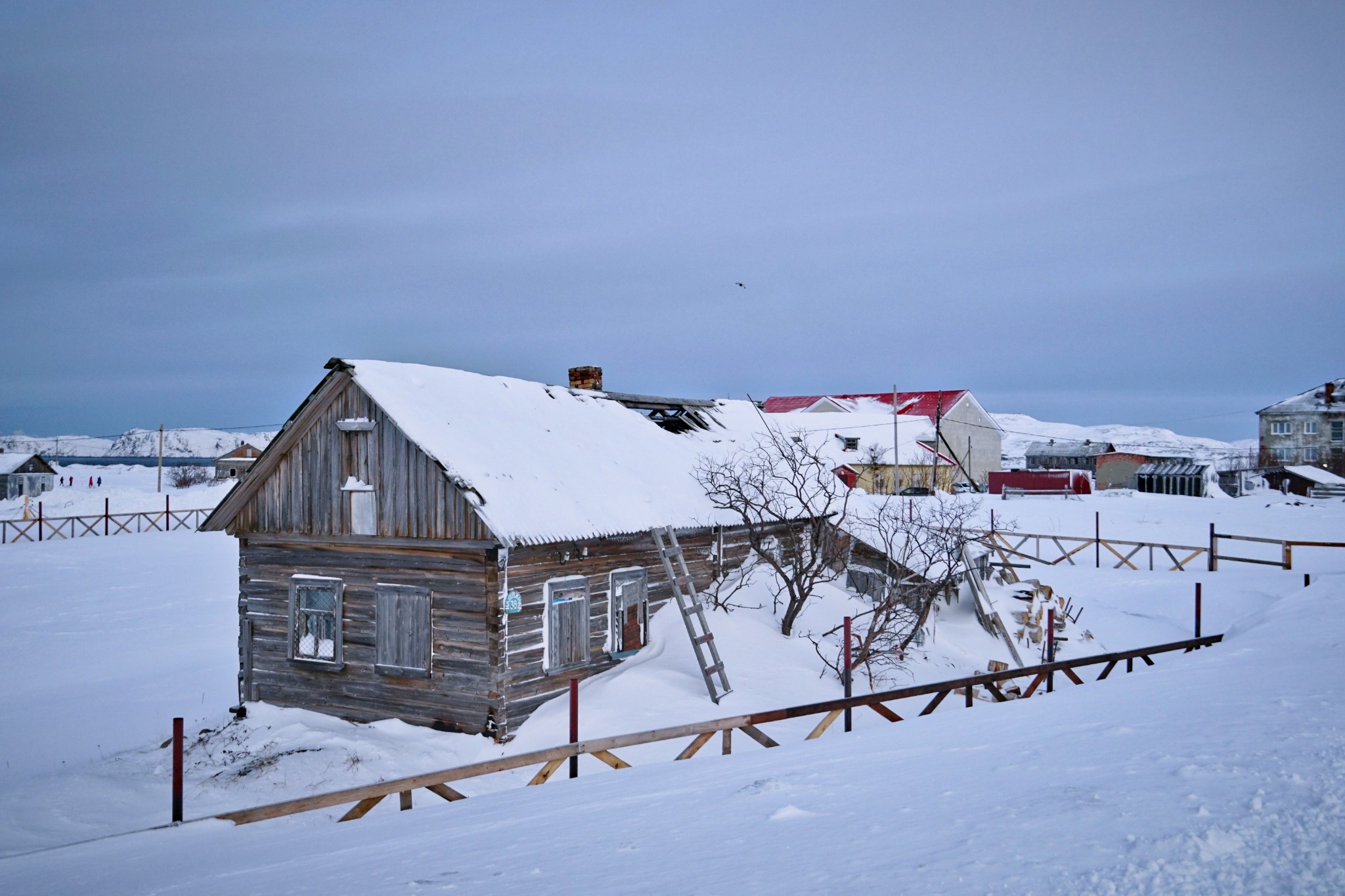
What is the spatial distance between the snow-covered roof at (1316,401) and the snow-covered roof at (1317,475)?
15.1 metres

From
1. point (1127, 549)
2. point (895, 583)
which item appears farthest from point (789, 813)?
point (1127, 549)

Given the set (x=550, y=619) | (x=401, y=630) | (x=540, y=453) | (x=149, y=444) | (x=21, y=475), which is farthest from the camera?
(x=149, y=444)

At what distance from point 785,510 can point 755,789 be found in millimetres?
12419

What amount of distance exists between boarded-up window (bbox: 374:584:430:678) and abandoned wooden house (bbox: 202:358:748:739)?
26 mm

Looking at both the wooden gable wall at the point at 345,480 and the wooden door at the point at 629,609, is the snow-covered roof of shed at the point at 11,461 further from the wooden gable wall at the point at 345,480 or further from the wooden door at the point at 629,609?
the wooden door at the point at 629,609

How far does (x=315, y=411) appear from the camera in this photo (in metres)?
14.3

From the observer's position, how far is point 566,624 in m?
14.0

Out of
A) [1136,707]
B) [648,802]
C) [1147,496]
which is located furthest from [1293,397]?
[648,802]

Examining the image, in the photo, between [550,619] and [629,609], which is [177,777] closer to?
[550,619]

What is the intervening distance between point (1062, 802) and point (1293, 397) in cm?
7959

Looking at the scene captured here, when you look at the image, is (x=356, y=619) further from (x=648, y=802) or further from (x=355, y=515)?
(x=648, y=802)

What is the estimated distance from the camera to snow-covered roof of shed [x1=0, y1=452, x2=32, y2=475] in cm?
5375

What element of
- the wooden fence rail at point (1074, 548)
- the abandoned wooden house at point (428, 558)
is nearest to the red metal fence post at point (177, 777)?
the abandoned wooden house at point (428, 558)

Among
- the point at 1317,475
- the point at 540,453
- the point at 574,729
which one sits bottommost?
the point at 574,729
